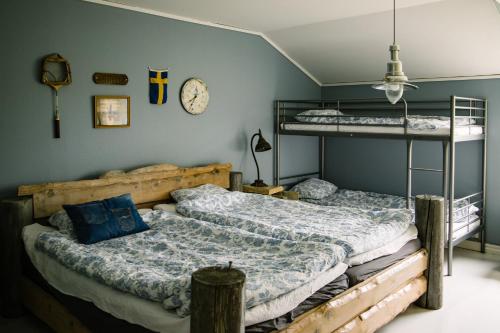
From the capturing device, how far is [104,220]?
3.21 m

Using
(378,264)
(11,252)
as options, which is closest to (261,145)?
(378,264)

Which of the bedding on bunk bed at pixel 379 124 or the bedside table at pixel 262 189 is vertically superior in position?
the bedding on bunk bed at pixel 379 124

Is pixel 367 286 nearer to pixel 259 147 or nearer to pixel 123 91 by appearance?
pixel 259 147

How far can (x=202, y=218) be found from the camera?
3646mm

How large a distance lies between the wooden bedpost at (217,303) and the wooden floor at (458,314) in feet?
5.50

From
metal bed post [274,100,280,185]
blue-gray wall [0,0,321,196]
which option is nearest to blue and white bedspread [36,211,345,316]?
blue-gray wall [0,0,321,196]

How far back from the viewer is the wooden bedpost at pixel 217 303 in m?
1.82

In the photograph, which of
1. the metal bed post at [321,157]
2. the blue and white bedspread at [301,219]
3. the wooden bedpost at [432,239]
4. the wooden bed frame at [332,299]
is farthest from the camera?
the metal bed post at [321,157]

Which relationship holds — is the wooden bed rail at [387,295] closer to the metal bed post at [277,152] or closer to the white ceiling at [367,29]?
the white ceiling at [367,29]

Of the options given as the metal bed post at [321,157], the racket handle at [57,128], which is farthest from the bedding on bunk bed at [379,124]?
the racket handle at [57,128]

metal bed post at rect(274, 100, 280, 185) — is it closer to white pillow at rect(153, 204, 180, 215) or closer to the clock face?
the clock face

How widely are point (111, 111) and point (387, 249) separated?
241 centimetres

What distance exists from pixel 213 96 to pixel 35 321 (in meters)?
2.56

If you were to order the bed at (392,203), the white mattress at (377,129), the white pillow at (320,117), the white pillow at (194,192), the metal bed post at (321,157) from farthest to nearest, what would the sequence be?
1. the metal bed post at (321,157)
2. the white pillow at (320,117)
3. the bed at (392,203)
4. the white mattress at (377,129)
5. the white pillow at (194,192)
